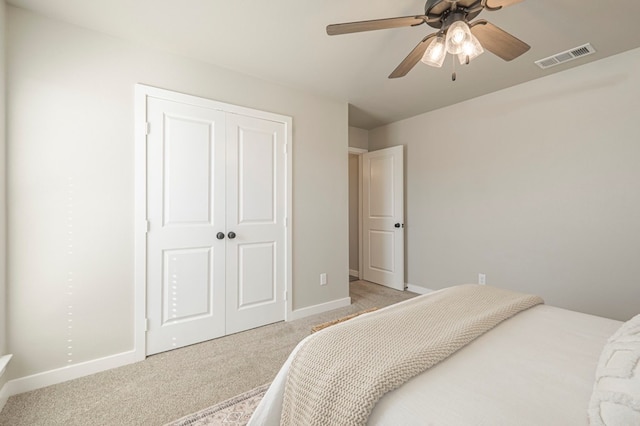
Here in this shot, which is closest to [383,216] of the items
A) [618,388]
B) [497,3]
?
[497,3]

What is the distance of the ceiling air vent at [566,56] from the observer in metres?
2.15

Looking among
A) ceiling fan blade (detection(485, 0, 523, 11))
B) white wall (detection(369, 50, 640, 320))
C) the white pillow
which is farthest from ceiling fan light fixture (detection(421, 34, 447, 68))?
white wall (detection(369, 50, 640, 320))

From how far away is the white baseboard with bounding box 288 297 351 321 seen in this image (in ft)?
9.38

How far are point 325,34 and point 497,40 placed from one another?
1123 mm

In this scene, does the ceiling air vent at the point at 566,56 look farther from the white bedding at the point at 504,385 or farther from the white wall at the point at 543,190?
the white bedding at the point at 504,385

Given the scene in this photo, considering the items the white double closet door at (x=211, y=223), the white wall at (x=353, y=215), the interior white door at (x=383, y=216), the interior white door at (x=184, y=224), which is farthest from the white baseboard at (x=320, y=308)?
the white wall at (x=353, y=215)

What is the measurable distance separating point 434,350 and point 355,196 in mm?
4131

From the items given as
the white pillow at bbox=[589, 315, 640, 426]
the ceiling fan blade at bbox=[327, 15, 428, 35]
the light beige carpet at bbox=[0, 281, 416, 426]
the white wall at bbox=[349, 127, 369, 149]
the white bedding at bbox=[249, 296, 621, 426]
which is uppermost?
the white wall at bbox=[349, 127, 369, 149]

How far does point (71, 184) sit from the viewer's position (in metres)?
1.85

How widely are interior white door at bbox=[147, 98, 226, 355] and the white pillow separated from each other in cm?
237

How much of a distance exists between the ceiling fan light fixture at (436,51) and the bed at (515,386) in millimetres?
1454

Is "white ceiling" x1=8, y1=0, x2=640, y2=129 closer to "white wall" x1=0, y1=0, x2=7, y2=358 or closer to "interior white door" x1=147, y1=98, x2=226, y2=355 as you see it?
"white wall" x1=0, y1=0, x2=7, y2=358

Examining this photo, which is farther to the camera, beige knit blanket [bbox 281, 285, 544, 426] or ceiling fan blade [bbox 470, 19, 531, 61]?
ceiling fan blade [bbox 470, 19, 531, 61]

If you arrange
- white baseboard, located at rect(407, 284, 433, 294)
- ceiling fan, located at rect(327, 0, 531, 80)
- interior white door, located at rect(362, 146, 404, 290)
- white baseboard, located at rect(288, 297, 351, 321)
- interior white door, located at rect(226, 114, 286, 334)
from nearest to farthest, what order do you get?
1. ceiling fan, located at rect(327, 0, 531, 80)
2. interior white door, located at rect(226, 114, 286, 334)
3. white baseboard, located at rect(288, 297, 351, 321)
4. white baseboard, located at rect(407, 284, 433, 294)
5. interior white door, located at rect(362, 146, 404, 290)
